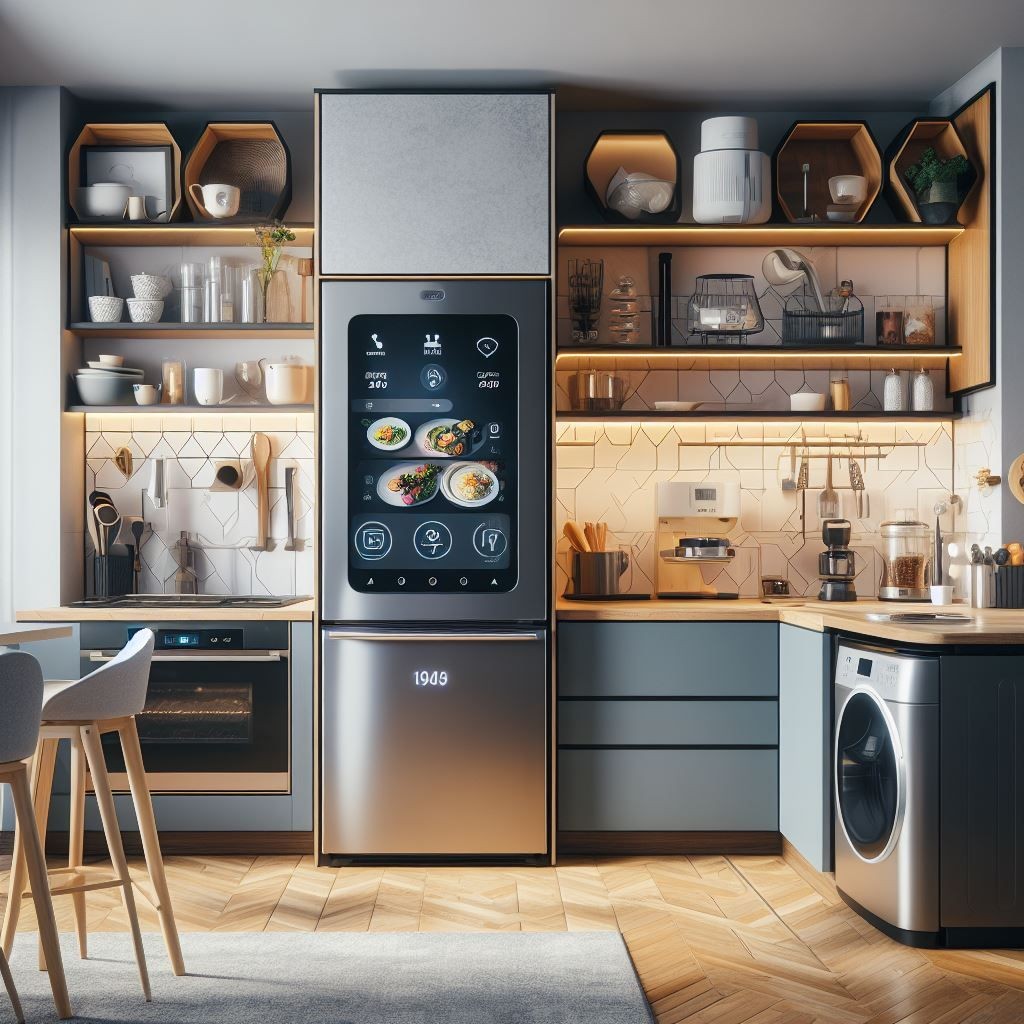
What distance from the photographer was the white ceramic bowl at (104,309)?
404cm

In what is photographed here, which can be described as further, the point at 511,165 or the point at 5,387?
the point at 5,387

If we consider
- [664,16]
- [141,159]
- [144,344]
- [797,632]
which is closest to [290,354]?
[144,344]

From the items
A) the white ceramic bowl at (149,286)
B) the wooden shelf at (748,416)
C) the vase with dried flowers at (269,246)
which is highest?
the vase with dried flowers at (269,246)

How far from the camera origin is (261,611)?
12.2 feet

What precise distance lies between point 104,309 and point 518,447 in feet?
5.33

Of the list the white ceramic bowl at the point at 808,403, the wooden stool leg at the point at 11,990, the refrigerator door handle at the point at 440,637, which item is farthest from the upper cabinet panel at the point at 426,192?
the wooden stool leg at the point at 11,990

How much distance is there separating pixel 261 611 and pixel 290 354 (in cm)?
110

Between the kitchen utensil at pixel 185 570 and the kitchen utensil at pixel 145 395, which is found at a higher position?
the kitchen utensil at pixel 145 395

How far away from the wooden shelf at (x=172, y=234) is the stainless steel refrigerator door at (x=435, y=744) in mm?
1532

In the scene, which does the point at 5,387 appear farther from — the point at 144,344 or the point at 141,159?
the point at 141,159

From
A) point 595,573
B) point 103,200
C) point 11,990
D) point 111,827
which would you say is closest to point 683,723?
point 595,573

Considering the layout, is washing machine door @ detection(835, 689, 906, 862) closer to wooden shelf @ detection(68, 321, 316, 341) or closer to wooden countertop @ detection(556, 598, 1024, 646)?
wooden countertop @ detection(556, 598, 1024, 646)

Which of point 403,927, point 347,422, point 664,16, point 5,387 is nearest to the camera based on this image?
point 403,927

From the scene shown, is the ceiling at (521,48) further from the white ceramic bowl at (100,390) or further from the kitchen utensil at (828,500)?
the kitchen utensil at (828,500)
